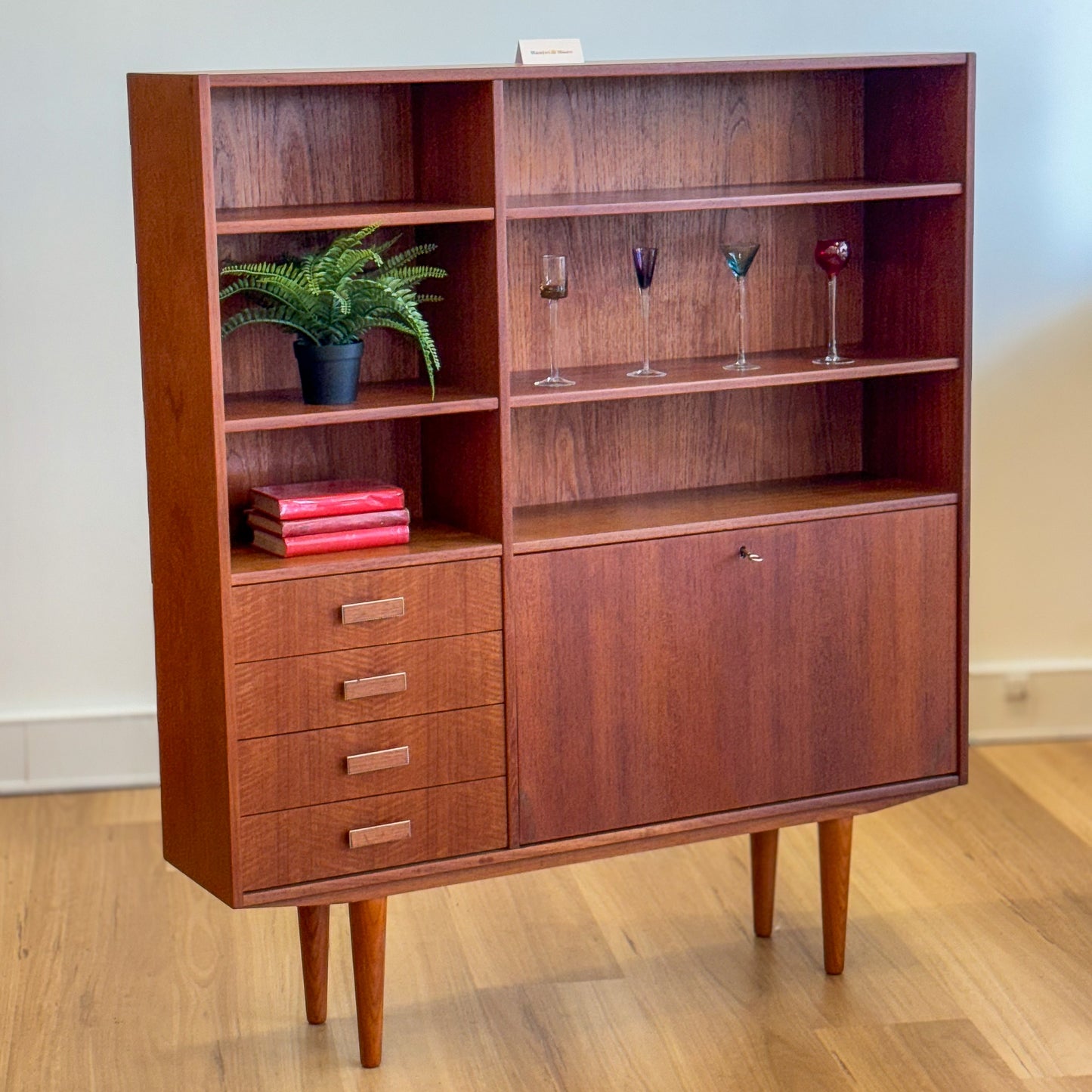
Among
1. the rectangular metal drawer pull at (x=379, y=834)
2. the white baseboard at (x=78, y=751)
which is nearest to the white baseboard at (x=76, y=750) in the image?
the white baseboard at (x=78, y=751)

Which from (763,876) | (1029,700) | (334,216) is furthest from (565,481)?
(1029,700)

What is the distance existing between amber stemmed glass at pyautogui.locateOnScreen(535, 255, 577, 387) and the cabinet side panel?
602 millimetres

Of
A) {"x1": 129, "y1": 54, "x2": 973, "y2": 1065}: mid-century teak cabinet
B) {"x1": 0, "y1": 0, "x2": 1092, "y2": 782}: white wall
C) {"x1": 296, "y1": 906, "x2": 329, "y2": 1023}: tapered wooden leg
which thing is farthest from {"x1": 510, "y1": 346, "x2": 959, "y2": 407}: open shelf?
{"x1": 0, "y1": 0, "x2": 1092, "y2": 782}: white wall

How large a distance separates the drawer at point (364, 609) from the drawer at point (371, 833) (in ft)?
0.87

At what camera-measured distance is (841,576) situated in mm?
3096

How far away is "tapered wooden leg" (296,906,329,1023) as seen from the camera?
303 centimetres

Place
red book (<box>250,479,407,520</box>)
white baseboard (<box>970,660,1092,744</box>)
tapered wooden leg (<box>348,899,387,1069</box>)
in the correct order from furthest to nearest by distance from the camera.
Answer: white baseboard (<box>970,660,1092,744</box>) < tapered wooden leg (<box>348,899,387,1069</box>) < red book (<box>250,479,407,520</box>)

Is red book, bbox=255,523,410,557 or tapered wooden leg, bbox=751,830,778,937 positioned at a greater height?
red book, bbox=255,523,410,557

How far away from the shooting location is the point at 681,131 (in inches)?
124

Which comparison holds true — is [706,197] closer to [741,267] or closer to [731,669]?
[741,267]

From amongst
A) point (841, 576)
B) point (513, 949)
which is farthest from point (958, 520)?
point (513, 949)

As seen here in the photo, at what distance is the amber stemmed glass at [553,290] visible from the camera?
290 cm

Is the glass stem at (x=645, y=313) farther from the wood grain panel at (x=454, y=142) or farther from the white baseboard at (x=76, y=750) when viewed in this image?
the white baseboard at (x=76, y=750)

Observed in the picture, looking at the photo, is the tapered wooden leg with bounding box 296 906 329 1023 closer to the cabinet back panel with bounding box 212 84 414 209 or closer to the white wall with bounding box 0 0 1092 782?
the cabinet back panel with bounding box 212 84 414 209
